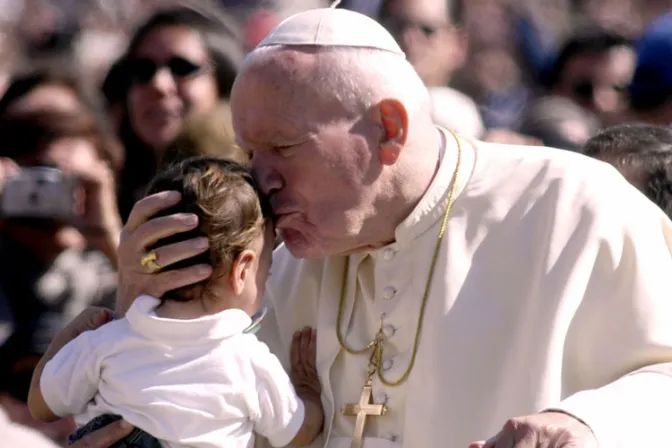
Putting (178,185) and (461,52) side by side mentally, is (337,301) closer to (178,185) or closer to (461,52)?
(178,185)

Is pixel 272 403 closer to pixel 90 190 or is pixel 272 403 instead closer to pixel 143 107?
Result: pixel 90 190

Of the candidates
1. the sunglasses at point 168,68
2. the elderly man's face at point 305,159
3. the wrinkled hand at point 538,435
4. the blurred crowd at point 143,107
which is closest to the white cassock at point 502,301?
the elderly man's face at point 305,159

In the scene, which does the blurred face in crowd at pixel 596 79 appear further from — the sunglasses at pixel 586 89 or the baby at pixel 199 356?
the baby at pixel 199 356

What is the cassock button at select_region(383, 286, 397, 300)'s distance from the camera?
3154 millimetres

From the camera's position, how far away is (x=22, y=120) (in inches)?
175

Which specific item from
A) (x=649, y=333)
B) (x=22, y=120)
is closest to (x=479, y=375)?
(x=649, y=333)

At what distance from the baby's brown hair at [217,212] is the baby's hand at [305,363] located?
49 centimetres

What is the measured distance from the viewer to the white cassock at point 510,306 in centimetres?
289

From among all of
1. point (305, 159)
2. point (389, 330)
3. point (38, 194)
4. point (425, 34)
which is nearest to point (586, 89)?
point (425, 34)

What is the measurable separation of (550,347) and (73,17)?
3114 millimetres

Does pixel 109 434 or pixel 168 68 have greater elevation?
pixel 168 68

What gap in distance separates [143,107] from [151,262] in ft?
6.27

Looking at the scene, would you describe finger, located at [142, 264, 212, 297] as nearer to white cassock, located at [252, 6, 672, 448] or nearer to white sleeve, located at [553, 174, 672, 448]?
white cassock, located at [252, 6, 672, 448]

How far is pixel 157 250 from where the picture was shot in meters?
2.91
